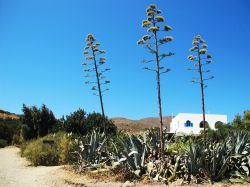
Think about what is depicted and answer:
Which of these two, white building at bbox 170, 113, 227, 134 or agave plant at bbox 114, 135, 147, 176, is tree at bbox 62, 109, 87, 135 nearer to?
agave plant at bbox 114, 135, 147, 176

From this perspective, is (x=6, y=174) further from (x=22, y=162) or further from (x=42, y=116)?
(x=42, y=116)

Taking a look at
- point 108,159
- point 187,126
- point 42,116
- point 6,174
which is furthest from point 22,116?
point 187,126

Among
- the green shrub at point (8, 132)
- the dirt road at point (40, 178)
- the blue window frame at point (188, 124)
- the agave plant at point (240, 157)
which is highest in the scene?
the blue window frame at point (188, 124)

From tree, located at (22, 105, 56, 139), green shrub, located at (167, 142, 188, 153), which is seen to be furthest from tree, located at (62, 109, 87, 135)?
green shrub, located at (167, 142, 188, 153)

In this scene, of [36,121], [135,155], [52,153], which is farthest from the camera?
[36,121]

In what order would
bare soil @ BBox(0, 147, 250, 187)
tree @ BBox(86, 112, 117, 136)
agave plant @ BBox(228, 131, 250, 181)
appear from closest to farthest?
agave plant @ BBox(228, 131, 250, 181) → bare soil @ BBox(0, 147, 250, 187) → tree @ BBox(86, 112, 117, 136)

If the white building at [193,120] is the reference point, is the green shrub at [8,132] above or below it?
below

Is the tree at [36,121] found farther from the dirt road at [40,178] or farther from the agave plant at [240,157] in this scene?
the agave plant at [240,157]

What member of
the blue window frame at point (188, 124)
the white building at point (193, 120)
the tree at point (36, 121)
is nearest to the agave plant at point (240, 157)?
the tree at point (36, 121)

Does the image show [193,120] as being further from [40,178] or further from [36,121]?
[40,178]

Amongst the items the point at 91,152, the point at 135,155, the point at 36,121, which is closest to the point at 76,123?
the point at 36,121

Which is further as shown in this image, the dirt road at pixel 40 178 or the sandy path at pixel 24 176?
the sandy path at pixel 24 176

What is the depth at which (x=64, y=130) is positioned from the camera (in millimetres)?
20906

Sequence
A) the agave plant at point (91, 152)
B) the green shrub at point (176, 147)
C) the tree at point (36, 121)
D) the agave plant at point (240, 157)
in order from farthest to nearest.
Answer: the tree at point (36, 121) < the agave plant at point (91, 152) < the green shrub at point (176, 147) < the agave plant at point (240, 157)
